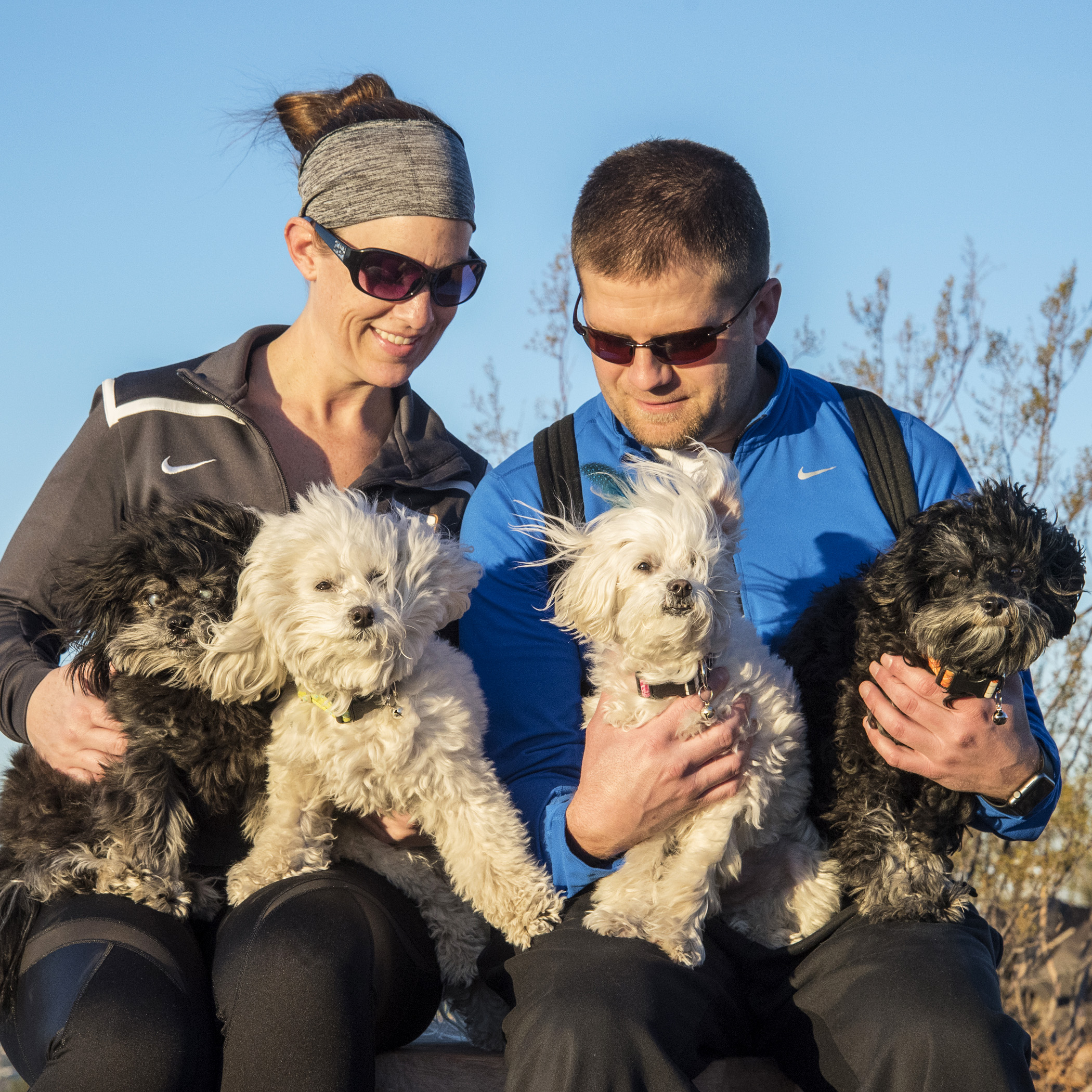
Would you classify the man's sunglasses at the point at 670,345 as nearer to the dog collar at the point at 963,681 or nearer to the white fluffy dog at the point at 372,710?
the white fluffy dog at the point at 372,710

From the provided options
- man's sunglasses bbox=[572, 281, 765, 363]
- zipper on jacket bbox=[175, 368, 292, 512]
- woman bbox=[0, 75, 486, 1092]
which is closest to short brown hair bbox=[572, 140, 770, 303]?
man's sunglasses bbox=[572, 281, 765, 363]

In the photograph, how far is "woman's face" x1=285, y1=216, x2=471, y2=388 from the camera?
14.0 feet

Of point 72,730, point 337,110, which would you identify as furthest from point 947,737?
point 337,110

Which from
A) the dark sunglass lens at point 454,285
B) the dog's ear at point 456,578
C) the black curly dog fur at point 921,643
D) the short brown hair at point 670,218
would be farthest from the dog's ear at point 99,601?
the black curly dog fur at point 921,643

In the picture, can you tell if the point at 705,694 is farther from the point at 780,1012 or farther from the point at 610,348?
the point at 610,348

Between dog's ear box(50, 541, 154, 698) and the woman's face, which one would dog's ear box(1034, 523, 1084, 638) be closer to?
the woman's face

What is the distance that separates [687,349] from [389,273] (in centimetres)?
119

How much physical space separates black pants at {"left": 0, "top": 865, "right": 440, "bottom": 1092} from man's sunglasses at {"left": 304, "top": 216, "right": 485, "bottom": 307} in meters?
2.13

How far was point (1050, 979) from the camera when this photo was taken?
6.68 m

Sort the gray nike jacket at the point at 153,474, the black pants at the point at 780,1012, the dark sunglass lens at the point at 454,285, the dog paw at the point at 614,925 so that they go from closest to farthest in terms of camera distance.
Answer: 1. the black pants at the point at 780,1012
2. the dog paw at the point at 614,925
3. the gray nike jacket at the point at 153,474
4. the dark sunglass lens at the point at 454,285

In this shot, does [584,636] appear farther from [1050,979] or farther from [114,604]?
[1050,979]

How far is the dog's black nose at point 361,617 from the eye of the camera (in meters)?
3.16

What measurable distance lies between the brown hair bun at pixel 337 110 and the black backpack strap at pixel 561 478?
4.56 feet

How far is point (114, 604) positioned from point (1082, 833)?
5711mm
